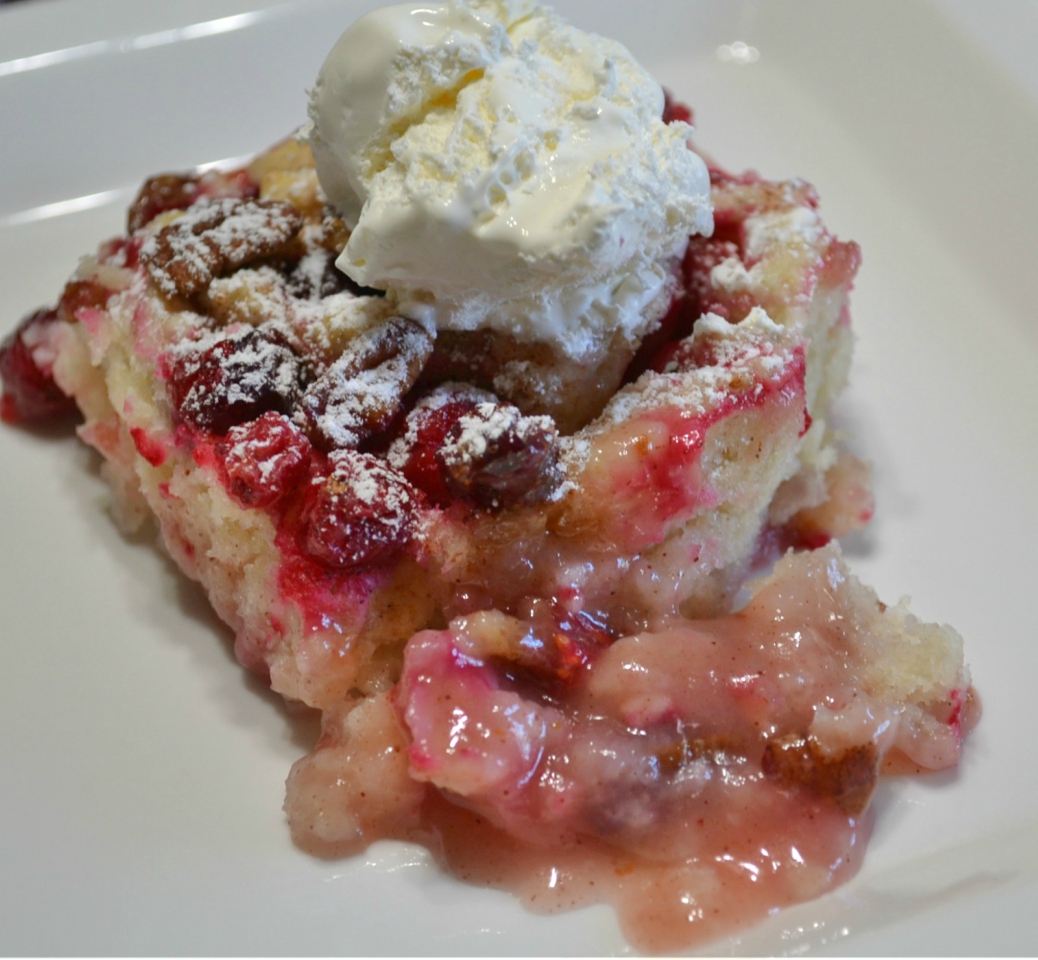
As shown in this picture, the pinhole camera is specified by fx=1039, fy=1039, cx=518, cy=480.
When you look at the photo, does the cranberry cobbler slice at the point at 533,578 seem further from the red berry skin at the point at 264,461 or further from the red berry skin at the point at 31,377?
the red berry skin at the point at 31,377

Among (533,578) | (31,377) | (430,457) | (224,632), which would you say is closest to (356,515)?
(430,457)

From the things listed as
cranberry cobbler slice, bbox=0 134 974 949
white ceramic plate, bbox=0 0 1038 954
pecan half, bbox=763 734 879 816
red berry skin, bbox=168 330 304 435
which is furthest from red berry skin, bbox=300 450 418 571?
pecan half, bbox=763 734 879 816

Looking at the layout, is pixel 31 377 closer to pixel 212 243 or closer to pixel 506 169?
pixel 212 243

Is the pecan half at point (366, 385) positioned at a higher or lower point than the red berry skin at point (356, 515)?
higher

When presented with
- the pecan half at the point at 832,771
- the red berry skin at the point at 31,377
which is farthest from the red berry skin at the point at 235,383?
the pecan half at the point at 832,771

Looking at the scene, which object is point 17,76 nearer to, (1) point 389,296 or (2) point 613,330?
(1) point 389,296
